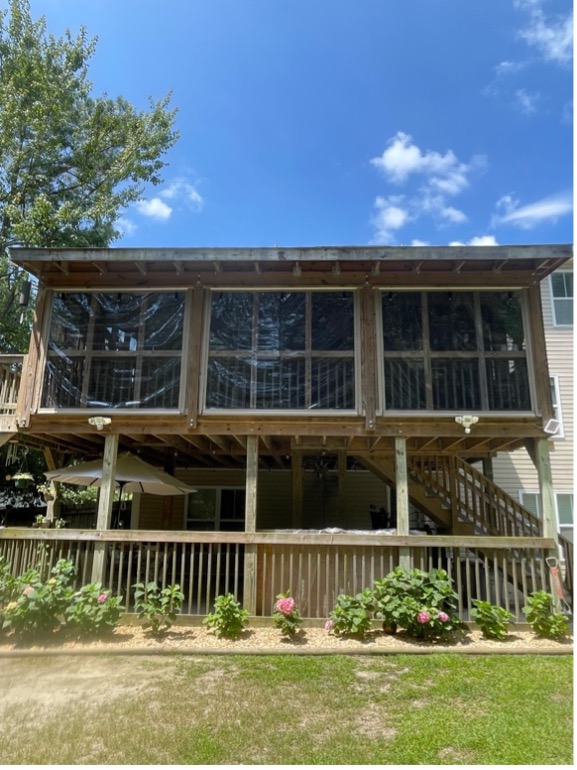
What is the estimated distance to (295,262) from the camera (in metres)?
7.51

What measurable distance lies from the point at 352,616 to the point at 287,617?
83cm

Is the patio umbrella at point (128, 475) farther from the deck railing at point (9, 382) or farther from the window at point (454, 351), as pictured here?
the window at point (454, 351)

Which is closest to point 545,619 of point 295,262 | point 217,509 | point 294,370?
point 294,370

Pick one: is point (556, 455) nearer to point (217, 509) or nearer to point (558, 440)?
point (558, 440)

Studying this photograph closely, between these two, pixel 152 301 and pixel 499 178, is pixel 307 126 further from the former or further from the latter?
pixel 152 301

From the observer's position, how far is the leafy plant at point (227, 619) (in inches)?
250

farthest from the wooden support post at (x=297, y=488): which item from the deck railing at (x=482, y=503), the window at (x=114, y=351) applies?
the window at (x=114, y=351)

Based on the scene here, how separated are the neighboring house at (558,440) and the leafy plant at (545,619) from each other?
593 centimetres

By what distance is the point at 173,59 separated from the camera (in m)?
12.6

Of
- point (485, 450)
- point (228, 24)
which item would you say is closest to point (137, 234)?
point (228, 24)

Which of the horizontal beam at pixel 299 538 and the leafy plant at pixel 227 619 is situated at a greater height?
the horizontal beam at pixel 299 538

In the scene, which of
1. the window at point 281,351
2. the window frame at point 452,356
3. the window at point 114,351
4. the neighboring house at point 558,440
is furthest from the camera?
the neighboring house at point 558,440

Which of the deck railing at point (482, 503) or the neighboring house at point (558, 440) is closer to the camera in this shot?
the deck railing at point (482, 503)

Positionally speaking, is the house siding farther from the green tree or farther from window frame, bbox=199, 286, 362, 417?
the green tree
